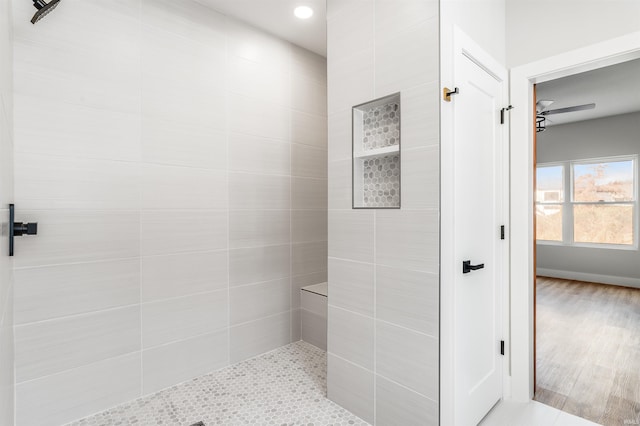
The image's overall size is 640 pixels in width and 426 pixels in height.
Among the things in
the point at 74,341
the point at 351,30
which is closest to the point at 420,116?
the point at 351,30

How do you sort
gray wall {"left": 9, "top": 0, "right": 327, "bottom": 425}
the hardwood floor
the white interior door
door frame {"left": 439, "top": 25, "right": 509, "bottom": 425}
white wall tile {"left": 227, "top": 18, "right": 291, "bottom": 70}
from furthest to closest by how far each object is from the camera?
white wall tile {"left": 227, "top": 18, "right": 291, "bottom": 70}, the hardwood floor, gray wall {"left": 9, "top": 0, "right": 327, "bottom": 425}, the white interior door, door frame {"left": 439, "top": 25, "right": 509, "bottom": 425}

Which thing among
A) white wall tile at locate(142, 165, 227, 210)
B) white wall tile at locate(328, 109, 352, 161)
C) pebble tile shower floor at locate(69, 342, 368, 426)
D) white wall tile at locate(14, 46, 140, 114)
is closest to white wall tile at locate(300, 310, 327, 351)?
pebble tile shower floor at locate(69, 342, 368, 426)

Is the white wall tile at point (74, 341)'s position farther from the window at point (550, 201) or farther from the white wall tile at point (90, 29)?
the window at point (550, 201)

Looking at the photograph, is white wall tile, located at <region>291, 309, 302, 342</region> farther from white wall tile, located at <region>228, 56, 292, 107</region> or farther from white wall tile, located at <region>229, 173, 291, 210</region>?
white wall tile, located at <region>228, 56, 292, 107</region>

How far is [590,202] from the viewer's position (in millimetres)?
5652

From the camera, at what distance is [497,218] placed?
2.03 metres

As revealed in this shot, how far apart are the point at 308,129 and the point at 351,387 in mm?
2147

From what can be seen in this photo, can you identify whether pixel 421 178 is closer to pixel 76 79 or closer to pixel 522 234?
pixel 522 234

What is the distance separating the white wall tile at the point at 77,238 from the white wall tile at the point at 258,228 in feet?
2.22

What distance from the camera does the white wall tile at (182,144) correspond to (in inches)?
82.2

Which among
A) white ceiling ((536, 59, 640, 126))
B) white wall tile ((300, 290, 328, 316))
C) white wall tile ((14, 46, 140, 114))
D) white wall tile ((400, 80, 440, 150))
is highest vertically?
white ceiling ((536, 59, 640, 126))

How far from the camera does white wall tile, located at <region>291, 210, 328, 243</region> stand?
290 centimetres

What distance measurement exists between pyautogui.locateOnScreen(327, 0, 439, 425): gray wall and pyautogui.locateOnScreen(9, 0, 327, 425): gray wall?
87 centimetres

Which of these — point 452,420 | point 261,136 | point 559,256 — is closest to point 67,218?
point 261,136
